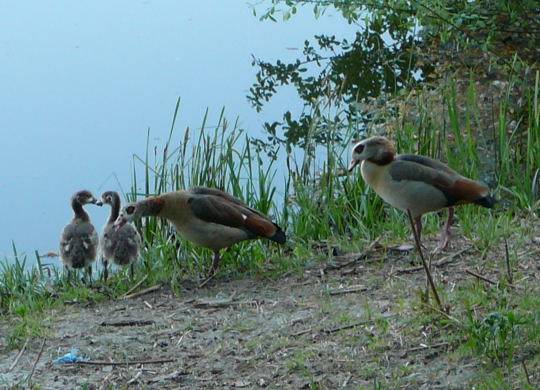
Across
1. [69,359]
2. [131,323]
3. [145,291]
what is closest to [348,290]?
[131,323]

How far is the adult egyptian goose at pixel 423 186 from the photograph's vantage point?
7289mm

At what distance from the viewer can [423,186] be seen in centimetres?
726

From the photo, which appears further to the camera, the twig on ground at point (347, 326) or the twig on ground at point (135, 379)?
the twig on ground at point (347, 326)

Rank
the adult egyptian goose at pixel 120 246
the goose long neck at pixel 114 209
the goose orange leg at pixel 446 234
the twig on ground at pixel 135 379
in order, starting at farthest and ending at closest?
the goose long neck at pixel 114 209, the adult egyptian goose at pixel 120 246, the goose orange leg at pixel 446 234, the twig on ground at pixel 135 379

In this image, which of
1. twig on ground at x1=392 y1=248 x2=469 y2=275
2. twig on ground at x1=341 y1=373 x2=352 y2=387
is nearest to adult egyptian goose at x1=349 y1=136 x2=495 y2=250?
twig on ground at x1=392 y1=248 x2=469 y2=275

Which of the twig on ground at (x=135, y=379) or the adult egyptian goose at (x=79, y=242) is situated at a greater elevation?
the adult egyptian goose at (x=79, y=242)

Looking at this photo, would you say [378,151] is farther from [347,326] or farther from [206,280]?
[347,326]

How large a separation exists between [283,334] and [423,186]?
1913 millimetres

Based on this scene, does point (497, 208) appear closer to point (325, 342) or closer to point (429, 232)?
point (429, 232)

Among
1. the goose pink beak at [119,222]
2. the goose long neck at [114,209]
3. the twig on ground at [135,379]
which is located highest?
the goose long neck at [114,209]

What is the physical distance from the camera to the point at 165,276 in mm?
7605

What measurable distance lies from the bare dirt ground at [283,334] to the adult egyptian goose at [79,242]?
1.19 metres

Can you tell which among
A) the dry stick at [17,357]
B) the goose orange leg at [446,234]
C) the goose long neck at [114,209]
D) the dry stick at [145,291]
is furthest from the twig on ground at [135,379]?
the goose long neck at [114,209]

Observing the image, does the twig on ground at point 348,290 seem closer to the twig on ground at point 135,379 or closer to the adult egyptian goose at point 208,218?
the adult egyptian goose at point 208,218
